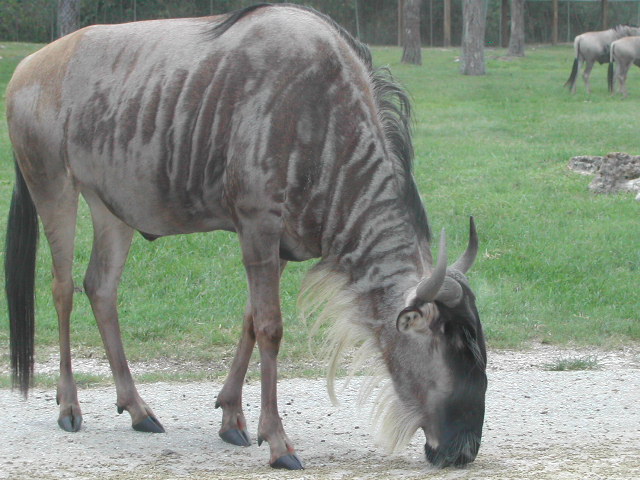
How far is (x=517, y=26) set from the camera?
3150 centimetres

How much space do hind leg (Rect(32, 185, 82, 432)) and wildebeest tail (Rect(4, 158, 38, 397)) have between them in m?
0.20

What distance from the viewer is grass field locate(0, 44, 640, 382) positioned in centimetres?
629

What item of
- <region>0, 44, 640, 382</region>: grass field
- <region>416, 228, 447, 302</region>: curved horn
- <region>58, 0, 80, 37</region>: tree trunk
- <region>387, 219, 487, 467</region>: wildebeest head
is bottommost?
<region>0, 44, 640, 382</region>: grass field

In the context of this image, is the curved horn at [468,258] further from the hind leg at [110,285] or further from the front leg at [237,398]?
the hind leg at [110,285]

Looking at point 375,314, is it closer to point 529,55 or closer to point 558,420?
point 558,420

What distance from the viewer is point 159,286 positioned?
23.9 ft

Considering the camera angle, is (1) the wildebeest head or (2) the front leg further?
(2) the front leg

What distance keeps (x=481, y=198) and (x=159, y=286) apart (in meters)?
4.34

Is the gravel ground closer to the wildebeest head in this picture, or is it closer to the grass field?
the wildebeest head

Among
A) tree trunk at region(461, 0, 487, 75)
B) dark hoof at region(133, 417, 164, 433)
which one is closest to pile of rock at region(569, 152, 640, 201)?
dark hoof at region(133, 417, 164, 433)

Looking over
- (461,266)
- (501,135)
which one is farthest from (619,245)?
(501,135)

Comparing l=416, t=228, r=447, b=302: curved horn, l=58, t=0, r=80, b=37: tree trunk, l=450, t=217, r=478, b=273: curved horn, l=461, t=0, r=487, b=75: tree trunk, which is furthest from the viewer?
l=461, t=0, r=487, b=75: tree trunk

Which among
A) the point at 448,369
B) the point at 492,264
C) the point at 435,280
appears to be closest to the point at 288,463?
the point at 448,369

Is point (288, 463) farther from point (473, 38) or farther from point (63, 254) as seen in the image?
point (473, 38)
